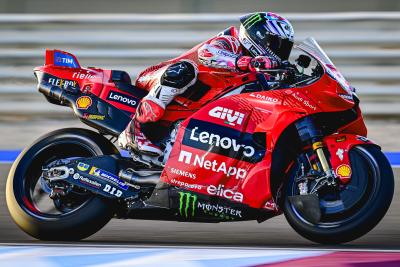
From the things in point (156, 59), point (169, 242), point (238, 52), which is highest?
point (238, 52)

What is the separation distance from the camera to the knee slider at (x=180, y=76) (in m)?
5.70

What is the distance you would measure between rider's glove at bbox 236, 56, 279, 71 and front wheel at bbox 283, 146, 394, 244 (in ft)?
2.05

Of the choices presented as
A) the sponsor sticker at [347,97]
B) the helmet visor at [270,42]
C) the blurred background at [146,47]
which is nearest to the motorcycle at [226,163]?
the sponsor sticker at [347,97]

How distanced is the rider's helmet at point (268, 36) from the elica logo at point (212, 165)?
26.0 inches

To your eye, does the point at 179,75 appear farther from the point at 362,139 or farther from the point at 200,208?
the point at 362,139

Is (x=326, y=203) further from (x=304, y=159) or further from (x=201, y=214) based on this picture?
(x=201, y=214)

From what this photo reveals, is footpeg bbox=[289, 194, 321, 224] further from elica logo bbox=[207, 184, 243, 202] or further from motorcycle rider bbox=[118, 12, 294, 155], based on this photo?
motorcycle rider bbox=[118, 12, 294, 155]

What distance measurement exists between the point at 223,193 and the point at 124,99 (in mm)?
869

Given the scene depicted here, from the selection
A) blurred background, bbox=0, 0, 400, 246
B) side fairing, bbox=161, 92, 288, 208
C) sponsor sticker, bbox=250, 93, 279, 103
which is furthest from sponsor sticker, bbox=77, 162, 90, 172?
blurred background, bbox=0, 0, 400, 246

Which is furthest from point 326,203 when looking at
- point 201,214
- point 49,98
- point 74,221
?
point 49,98

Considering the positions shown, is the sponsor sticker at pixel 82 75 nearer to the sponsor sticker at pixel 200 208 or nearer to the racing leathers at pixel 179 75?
the racing leathers at pixel 179 75

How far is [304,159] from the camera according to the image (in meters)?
5.52

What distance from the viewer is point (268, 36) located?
5738 millimetres

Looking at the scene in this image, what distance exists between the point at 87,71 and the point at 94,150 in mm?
520
